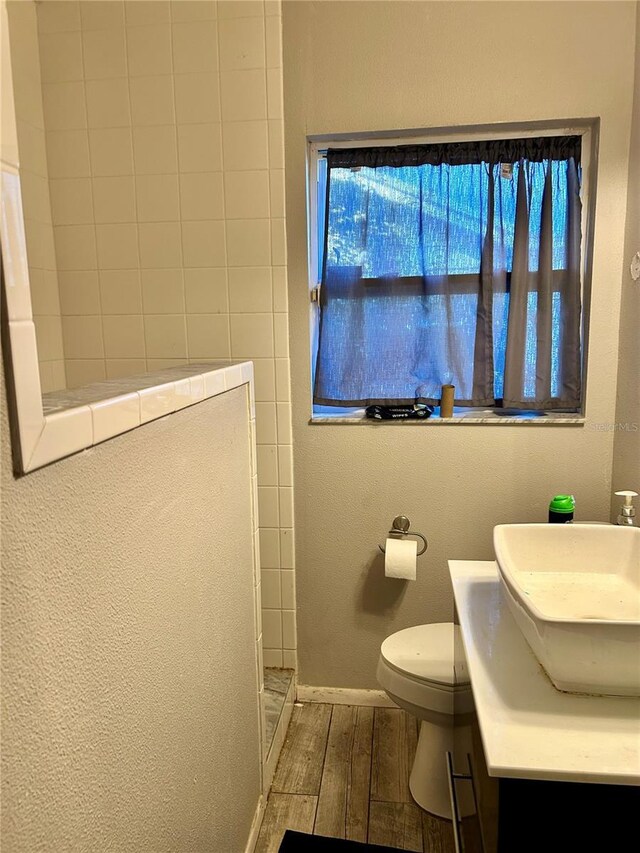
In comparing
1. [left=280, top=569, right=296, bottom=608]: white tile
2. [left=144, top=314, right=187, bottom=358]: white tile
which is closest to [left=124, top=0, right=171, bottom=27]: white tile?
[left=144, top=314, right=187, bottom=358]: white tile

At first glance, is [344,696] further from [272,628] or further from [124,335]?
[124,335]

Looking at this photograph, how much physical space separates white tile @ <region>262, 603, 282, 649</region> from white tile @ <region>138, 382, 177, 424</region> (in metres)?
1.46

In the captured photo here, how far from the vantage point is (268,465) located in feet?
7.17

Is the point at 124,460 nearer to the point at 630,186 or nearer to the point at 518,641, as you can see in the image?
the point at 518,641

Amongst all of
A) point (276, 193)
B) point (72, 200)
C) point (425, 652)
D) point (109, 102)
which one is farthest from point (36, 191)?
point (425, 652)

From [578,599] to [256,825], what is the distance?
1.12 meters

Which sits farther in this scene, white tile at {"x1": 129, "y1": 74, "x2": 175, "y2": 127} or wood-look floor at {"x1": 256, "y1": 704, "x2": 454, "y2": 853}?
white tile at {"x1": 129, "y1": 74, "x2": 175, "y2": 127}

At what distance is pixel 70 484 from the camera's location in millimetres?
687

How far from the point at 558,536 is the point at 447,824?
996 millimetres

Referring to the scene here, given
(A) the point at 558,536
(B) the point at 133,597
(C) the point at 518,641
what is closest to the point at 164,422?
(B) the point at 133,597

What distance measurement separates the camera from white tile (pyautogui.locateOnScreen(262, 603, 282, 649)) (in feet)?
7.43

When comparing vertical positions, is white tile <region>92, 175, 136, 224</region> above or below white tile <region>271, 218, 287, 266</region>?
above

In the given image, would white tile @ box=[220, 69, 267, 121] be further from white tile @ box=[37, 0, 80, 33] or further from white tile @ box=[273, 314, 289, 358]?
white tile @ box=[273, 314, 289, 358]

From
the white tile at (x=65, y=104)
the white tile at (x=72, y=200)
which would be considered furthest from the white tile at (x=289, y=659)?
the white tile at (x=65, y=104)
